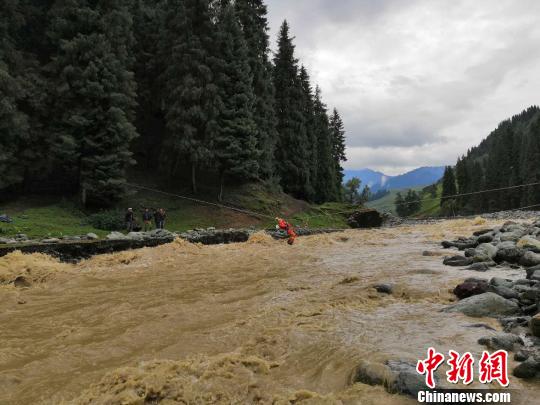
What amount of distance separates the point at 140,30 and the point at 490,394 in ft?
132

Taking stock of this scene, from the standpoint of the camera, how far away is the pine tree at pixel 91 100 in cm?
2475

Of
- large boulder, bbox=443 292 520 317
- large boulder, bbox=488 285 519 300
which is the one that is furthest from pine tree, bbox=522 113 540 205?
large boulder, bbox=443 292 520 317

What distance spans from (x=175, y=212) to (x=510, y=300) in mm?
25127

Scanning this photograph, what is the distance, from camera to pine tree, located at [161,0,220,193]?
30875 millimetres

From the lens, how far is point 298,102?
150 ft

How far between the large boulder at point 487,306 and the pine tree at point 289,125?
120ft

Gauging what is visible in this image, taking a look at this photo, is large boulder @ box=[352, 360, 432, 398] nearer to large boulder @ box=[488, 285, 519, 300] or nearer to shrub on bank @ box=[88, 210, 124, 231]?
large boulder @ box=[488, 285, 519, 300]

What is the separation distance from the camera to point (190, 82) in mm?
31219

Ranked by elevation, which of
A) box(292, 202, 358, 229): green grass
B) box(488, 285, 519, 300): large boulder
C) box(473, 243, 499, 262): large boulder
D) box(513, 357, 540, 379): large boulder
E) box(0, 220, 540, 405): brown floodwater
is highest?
box(292, 202, 358, 229): green grass

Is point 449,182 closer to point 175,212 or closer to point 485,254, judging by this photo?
point 175,212

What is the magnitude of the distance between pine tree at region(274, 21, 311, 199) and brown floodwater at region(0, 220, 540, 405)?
102 ft

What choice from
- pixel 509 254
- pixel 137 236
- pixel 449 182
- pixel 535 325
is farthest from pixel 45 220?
pixel 449 182

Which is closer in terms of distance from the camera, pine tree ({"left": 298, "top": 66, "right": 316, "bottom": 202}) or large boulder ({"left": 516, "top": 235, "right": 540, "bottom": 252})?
large boulder ({"left": 516, "top": 235, "right": 540, "bottom": 252})

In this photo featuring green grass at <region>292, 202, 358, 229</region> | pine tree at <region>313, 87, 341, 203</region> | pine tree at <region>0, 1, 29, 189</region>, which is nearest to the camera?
pine tree at <region>0, 1, 29, 189</region>
